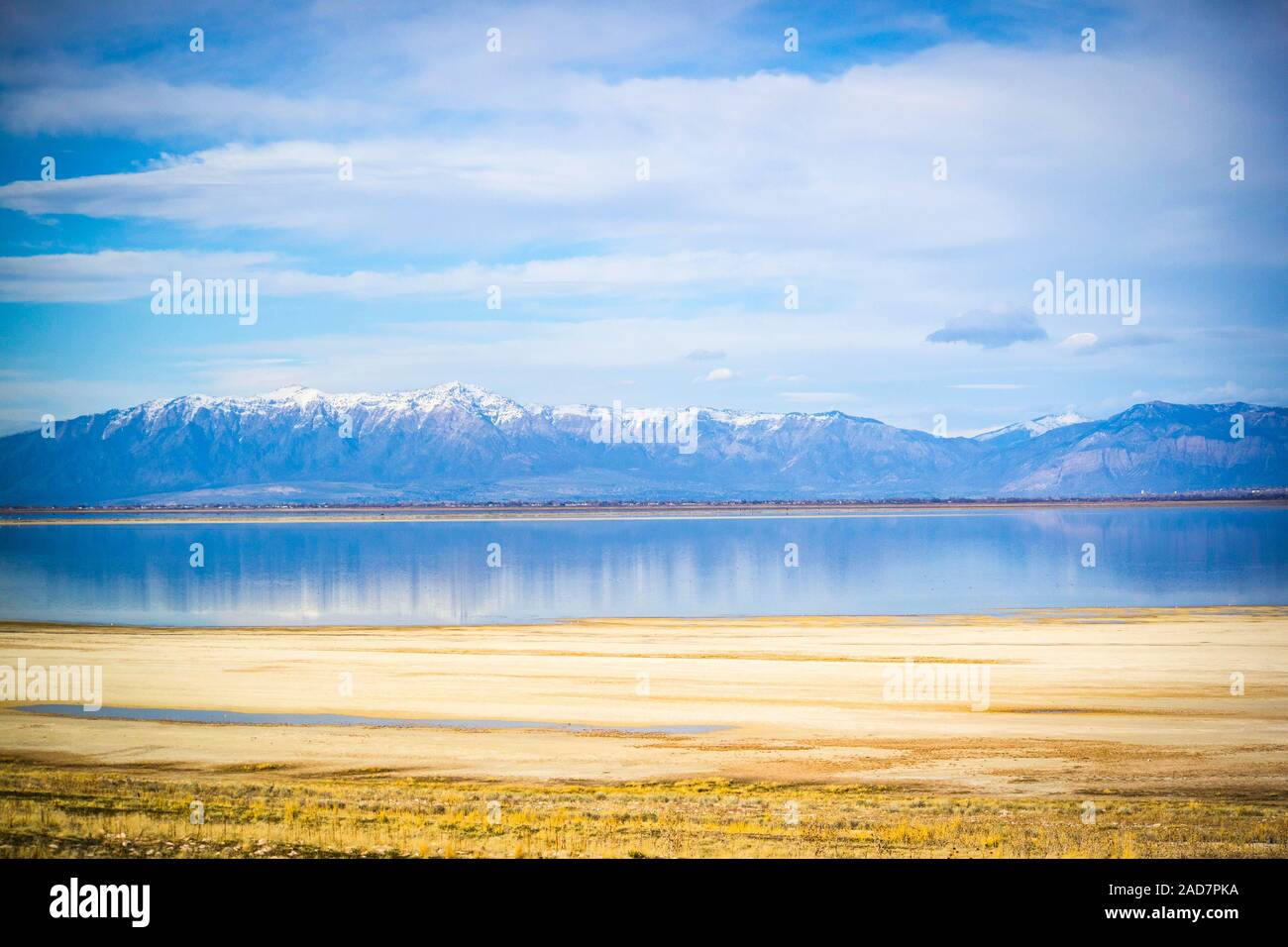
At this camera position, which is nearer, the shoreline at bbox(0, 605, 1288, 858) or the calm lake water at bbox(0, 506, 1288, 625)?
the shoreline at bbox(0, 605, 1288, 858)

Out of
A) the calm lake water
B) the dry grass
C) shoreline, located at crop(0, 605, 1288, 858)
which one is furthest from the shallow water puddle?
the calm lake water

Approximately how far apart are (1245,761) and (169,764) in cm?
1714

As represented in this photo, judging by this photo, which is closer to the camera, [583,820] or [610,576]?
[583,820]

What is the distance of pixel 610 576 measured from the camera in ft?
225

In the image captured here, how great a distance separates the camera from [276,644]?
3556 cm

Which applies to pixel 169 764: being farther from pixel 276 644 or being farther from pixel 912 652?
pixel 912 652

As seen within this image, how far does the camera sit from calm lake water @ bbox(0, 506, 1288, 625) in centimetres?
4934

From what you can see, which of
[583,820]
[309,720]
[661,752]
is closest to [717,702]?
[661,752]

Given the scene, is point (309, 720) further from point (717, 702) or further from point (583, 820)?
point (583, 820)

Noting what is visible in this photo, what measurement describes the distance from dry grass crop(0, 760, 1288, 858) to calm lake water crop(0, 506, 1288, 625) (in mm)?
28753

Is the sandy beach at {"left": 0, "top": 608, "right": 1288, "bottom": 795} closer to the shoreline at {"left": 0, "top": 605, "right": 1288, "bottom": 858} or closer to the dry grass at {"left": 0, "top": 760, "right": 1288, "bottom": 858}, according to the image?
the shoreline at {"left": 0, "top": 605, "right": 1288, "bottom": 858}

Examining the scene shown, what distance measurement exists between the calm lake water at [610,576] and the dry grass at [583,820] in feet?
94.3

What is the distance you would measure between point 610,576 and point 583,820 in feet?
179
